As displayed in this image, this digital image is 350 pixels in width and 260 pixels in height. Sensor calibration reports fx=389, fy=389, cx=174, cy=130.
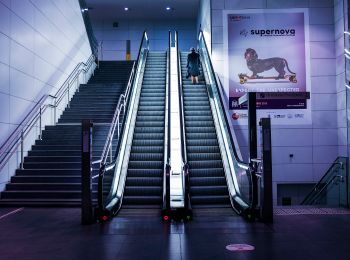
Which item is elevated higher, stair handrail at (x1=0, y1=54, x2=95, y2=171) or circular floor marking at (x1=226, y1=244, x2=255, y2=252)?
stair handrail at (x1=0, y1=54, x2=95, y2=171)

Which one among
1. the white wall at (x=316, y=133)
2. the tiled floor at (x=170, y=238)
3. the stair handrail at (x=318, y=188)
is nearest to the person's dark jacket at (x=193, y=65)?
the white wall at (x=316, y=133)

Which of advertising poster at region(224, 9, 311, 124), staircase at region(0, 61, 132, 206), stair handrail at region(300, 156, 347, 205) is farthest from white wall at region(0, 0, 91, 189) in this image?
stair handrail at region(300, 156, 347, 205)

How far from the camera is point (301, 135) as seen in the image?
11.4 m

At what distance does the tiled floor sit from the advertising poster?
4960mm

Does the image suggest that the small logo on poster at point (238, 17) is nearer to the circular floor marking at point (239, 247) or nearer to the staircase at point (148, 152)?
the staircase at point (148, 152)

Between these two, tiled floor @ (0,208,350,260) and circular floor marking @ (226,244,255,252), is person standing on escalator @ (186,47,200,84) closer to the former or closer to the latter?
tiled floor @ (0,208,350,260)

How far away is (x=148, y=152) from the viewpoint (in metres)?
9.03

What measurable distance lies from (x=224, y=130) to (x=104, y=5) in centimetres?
1226

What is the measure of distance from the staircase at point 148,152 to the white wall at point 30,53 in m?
2.68

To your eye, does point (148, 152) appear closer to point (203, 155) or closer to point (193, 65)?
point (203, 155)

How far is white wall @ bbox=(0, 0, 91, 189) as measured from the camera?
8430mm

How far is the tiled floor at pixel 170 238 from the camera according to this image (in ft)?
14.6

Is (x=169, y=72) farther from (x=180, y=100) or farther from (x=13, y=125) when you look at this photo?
(x=13, y=125)

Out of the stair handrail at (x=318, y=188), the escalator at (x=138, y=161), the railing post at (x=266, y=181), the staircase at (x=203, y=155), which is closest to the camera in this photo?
the railing post at (x=266, y=181)
